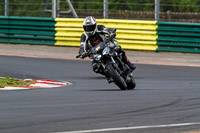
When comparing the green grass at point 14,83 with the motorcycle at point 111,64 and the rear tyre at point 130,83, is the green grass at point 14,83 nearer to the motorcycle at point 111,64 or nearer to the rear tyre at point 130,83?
the motorcycle at point 111,64

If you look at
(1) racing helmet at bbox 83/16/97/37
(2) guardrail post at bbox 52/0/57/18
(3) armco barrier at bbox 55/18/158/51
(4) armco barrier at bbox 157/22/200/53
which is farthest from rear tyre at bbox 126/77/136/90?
(2) guardrail post at bbox 52/0/57/18

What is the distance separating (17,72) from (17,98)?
17.3 ft

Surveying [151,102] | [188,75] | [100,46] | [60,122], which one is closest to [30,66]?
[188,75]

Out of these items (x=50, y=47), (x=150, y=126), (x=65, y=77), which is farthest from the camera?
(x=50, y=47)

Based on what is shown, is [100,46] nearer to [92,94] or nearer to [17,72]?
[92,94]

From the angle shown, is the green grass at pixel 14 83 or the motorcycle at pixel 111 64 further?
the green grass at pixel 14 83

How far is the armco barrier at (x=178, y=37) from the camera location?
59.8 ft

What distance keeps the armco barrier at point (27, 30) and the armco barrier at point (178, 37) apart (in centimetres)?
439

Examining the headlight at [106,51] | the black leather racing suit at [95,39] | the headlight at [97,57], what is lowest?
the headlight at [97,57]

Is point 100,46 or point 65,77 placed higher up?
point 100,46

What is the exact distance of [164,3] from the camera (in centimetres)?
1819

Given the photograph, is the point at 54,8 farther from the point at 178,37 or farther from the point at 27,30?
the point at 178,37

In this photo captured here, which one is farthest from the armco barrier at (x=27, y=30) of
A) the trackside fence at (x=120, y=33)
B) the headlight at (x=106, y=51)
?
the headlight at (x=106, y=51)

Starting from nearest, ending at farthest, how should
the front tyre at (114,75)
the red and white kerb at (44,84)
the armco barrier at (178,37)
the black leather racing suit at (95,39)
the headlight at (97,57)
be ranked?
the front tyre at (114,75), the headlight at (97,57), the black leather racing suit at (95,39), the red and white kerb at (44,84), the armco barrier at (178,37)
